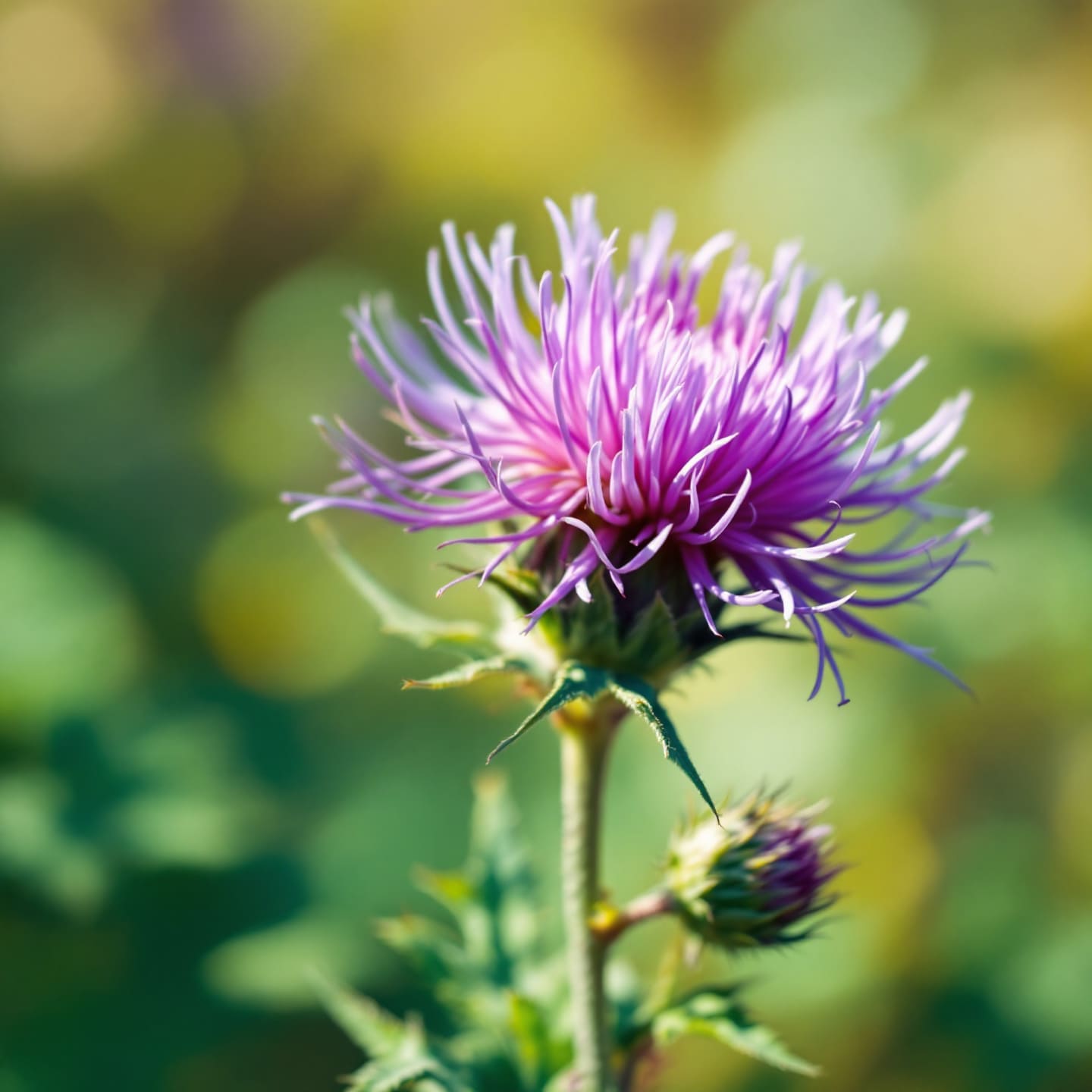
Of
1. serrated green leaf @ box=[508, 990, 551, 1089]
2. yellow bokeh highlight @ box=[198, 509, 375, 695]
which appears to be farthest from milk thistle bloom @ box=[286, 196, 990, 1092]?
yellow bokeh highlight @ box=[198, 509, 375, 695]

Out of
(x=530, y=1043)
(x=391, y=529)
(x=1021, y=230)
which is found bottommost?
(x=530, y=1043)

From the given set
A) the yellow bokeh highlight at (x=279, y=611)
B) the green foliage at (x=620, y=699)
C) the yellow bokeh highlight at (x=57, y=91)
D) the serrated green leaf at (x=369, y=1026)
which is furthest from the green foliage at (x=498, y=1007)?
the yellow bokeh highlight at (x=57, y=91)

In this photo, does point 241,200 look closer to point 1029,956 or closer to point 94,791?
point 94,791

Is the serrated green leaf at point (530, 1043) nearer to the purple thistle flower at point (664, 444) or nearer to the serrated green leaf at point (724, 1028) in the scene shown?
the serrated green leaf at point (724, 1028)

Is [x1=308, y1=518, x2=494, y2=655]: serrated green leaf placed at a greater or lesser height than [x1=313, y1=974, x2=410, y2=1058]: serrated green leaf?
greater

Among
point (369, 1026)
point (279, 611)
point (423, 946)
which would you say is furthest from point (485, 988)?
point (279, 611)

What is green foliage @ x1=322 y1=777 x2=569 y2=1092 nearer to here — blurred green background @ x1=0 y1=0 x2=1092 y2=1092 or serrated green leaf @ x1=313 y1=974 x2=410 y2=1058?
serrated green leaf @ x1=313 y1=974 x2=410 y2=1058

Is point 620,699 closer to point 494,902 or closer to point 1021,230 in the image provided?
point 494,902
